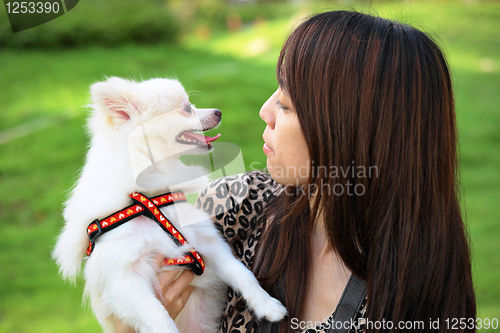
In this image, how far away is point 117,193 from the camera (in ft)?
5.25

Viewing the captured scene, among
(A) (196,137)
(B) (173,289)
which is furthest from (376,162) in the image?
(B) (173,289)

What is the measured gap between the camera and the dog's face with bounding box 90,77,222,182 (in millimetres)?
1665

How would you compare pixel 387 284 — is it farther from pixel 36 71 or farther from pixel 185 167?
pixel 36 71

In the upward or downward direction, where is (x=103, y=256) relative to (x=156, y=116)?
downward

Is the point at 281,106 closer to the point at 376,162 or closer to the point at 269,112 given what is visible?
the point at 269,112

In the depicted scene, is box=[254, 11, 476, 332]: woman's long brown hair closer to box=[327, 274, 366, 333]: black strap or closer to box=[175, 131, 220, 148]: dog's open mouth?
box=[327, 274, 366, 333]: black strap

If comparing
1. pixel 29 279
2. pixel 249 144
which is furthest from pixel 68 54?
pixel 29 279

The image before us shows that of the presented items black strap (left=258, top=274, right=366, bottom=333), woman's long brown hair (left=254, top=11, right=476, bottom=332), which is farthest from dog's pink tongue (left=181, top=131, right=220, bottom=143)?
black strap (left=258, top=274, right=366, bottom=333)

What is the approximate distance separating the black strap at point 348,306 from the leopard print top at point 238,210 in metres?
0.42

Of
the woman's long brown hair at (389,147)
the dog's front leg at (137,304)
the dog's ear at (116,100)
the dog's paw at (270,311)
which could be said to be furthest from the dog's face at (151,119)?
the dog's paw at (270,311)

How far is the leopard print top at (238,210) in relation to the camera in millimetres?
1723

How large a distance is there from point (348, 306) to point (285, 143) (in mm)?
637

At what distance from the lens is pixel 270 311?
150cm

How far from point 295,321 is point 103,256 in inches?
30.8
